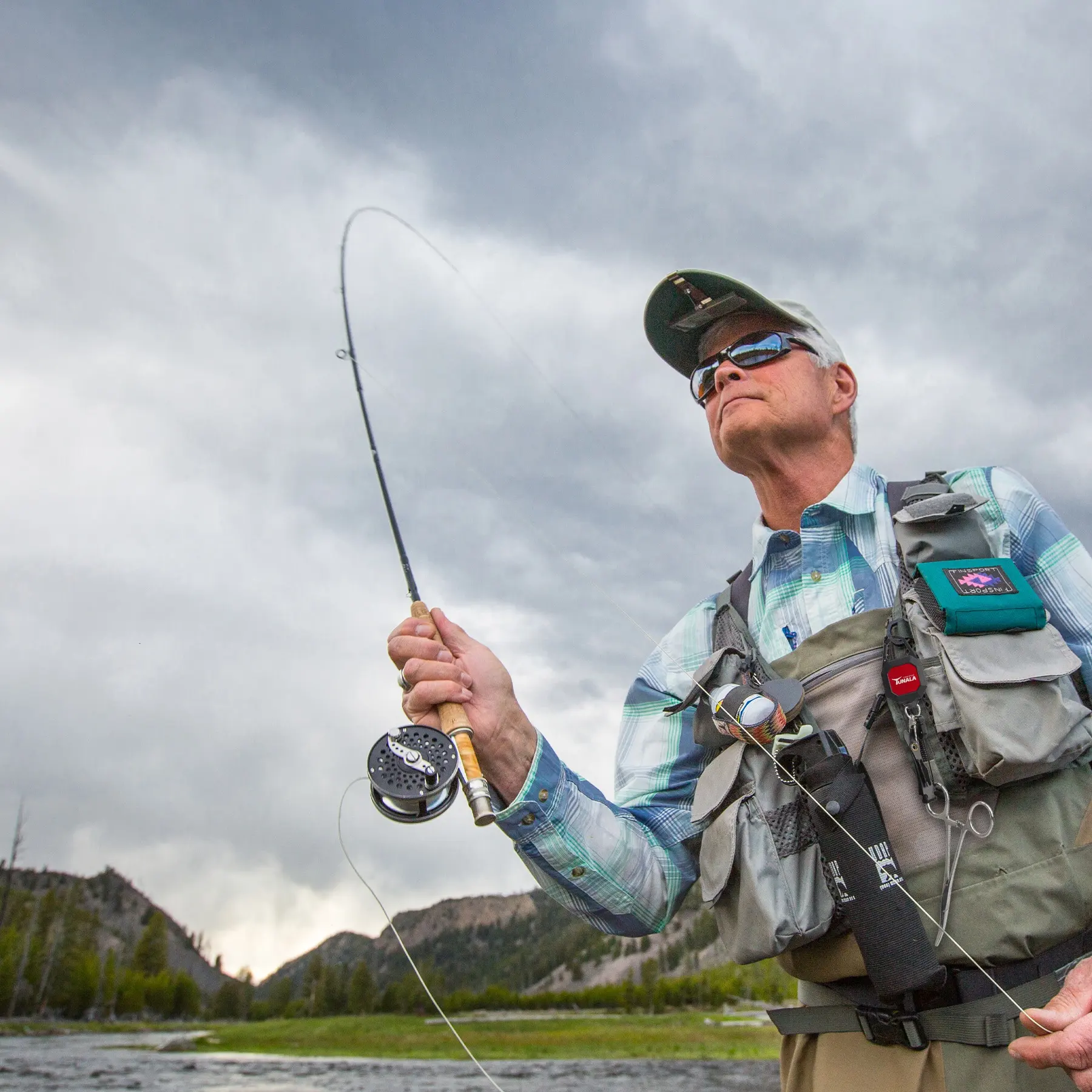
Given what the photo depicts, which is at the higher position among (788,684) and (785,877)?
(788,684)

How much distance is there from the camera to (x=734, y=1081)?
3947 centimetres

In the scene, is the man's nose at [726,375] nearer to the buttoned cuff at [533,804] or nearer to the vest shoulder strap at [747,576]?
the vest shoulder strap at [747,576]

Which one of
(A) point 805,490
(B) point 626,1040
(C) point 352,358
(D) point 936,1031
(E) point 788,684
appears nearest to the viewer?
(D) point 936,1031

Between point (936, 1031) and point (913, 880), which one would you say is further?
point (913, 880)

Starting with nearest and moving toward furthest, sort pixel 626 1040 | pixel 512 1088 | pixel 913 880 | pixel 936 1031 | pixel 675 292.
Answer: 1. pixel 936 1031
2. pixel 913 880
3. pixel 675 292
4. pixel 512 1088
5. pixel 626 1040

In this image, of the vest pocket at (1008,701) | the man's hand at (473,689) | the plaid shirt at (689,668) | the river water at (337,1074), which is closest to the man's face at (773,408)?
the plaid shirt at (689,668)

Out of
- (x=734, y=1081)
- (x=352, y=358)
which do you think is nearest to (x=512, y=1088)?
(x=734, y=1081)

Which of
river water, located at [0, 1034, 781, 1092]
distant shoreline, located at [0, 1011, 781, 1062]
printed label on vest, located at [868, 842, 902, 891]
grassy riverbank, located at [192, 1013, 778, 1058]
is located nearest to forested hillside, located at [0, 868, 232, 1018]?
distant shoreline, located at [0, 1011, 781, 1062]

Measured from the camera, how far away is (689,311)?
404 cm

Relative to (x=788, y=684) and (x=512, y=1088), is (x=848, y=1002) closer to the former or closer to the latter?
(x=788, y=684)

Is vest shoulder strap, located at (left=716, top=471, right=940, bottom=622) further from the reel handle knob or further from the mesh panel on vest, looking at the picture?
the reel handle knob

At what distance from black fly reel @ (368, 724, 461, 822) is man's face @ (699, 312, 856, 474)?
71.2 inches

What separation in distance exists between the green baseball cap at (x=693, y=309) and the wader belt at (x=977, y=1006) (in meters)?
2.49

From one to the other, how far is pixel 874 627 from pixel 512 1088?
42824 mm
